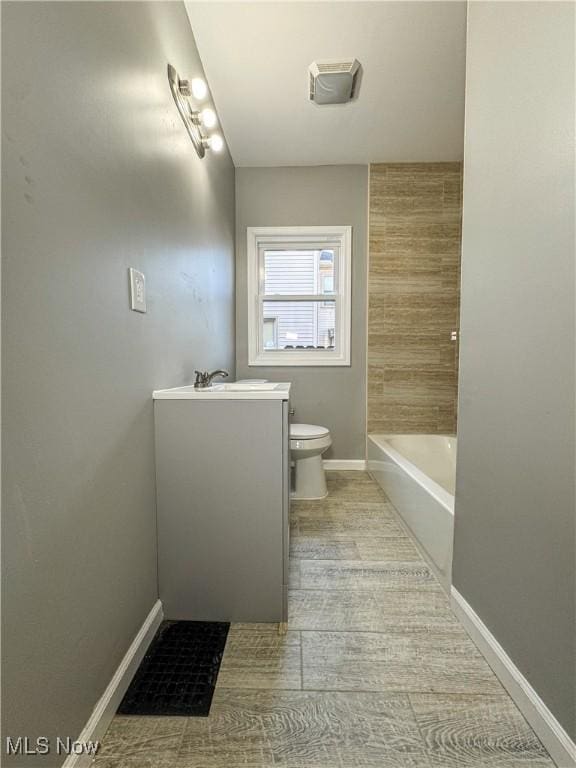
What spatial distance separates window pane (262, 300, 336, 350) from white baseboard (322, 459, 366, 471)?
3.38 ft

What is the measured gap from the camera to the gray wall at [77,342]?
61 cm

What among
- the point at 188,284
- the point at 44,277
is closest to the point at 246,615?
the point at 44,277

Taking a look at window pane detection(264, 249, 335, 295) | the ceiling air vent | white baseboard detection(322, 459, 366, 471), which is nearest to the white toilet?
white baseboard detection(322, 459, 366, 471)

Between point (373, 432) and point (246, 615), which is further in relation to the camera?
point (373, 432)

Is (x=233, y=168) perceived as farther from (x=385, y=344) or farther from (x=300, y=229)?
(x=385, y=344)

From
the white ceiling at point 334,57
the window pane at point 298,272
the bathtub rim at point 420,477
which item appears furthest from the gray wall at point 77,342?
the window pane at point 298,272

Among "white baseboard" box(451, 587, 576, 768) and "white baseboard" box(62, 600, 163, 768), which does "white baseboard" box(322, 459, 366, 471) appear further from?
"white baseboard" box(62, 600, 163, 768)

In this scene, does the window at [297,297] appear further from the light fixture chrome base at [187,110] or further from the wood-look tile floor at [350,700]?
the wood-look tile floor at [350,700]

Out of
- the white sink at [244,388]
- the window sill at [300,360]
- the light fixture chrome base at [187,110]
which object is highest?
the light fixture chrome base at [187,110]

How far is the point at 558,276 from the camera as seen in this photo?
85cm

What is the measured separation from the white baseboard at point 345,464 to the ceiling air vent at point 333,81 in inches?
104

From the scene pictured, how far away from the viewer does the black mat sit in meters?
0.95

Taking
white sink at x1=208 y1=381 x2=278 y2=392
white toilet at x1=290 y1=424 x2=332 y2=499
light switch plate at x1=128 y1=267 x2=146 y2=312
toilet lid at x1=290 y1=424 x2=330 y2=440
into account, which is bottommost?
white toilet at x1=290 y1=424 x2=332 y2=499

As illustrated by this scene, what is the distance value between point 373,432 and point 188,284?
2.07 meters
